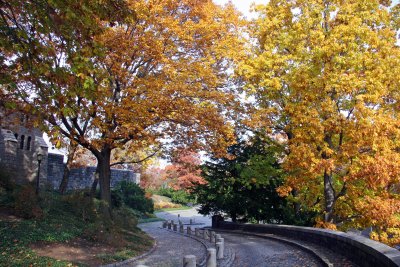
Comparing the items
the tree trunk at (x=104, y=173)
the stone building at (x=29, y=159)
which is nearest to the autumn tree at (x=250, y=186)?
the tree trunk at (x=104, y=173)

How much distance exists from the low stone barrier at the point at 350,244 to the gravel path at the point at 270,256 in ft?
2.59

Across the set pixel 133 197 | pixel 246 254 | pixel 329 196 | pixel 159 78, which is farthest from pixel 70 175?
pixel 329 196

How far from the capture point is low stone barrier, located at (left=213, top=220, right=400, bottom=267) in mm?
6938

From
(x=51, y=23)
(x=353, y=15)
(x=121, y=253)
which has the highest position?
(x=353, y=15)

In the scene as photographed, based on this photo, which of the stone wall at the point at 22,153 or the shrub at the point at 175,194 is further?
the shrub at the point at 175,194

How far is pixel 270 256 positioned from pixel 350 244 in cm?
323

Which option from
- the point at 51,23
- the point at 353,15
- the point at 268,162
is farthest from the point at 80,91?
the point at 268,162

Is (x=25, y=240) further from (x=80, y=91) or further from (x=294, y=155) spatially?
(x=294, y=155)

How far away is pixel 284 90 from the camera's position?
18.9 m

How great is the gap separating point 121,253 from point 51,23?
7.76m

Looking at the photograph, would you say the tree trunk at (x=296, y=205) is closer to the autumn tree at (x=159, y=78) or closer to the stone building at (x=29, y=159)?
the autumn tree at (x=159, y=78)

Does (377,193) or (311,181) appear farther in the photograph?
(311,181)

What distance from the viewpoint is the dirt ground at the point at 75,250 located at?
10.9m

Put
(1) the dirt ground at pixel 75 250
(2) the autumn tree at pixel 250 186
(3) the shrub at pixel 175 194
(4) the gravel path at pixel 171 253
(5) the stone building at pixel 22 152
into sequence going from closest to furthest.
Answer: (1) the dirt ground at pixel 75 250
(4) the gravel path at pixel 171 253
(2) the autumn tree at pixel 250 186
(5) the stone building at pixel 22 152
(3) the shrub at pixel 175 194
